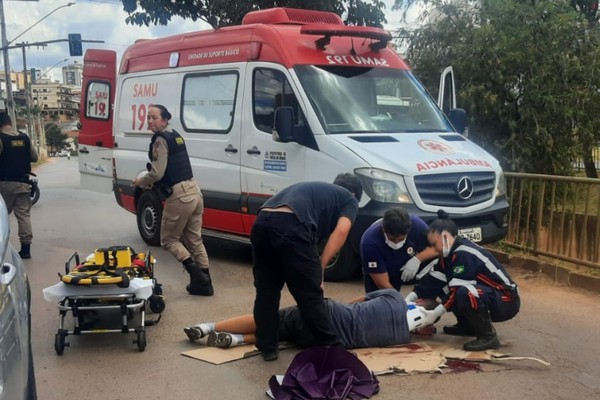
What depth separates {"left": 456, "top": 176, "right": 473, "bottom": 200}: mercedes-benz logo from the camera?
7055 millimetres

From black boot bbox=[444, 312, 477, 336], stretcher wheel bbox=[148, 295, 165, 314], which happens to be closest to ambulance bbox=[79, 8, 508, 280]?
black boot bbox=[444, 312, 477, 336]

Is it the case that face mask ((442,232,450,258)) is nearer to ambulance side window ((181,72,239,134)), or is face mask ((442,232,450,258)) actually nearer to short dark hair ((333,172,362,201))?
short dark hair ((333,172,362,201))

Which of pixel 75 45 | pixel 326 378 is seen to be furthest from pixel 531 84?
pixel 75 45

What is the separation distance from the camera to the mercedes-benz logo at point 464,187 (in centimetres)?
705

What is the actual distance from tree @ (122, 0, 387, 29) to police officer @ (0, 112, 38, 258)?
5.42 meters

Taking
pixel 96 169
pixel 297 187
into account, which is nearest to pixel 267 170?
pixel 297 187

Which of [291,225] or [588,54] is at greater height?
[588,54]

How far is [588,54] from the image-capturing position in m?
10.2

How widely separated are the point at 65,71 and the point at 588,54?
11824 centimetres

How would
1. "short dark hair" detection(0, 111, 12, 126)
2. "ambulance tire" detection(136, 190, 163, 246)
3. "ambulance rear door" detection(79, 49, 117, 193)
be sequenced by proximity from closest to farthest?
1. "short dark hair" detection(0, 111, 12, 126)
2. "ambulance tire" detection(136, 190, 163, 246)
3. "ambulance rear door" detection(79, 49, 117, 193)

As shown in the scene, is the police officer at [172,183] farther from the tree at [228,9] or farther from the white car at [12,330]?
the tree at [228,9]

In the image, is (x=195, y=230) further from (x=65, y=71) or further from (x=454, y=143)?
(x=65, y=71)

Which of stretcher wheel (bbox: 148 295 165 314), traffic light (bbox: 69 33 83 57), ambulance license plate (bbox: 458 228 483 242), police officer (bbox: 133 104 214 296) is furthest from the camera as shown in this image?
traffic light (bbox: 69 33 83 57)

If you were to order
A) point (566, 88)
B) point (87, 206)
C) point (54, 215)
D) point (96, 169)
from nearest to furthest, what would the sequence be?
1. point (566, 88)
2. point (96, 169)
3. point (54, 215)
4. point (87, 206)
